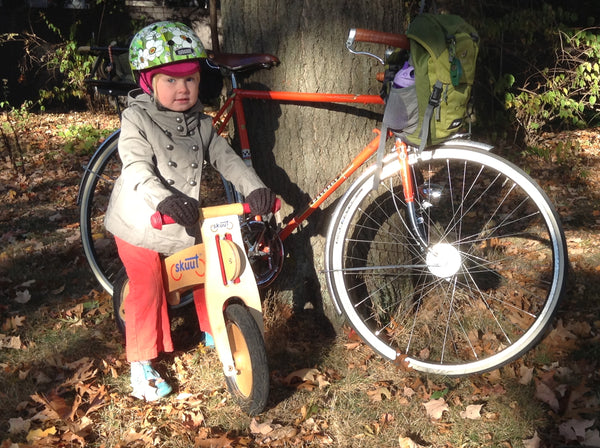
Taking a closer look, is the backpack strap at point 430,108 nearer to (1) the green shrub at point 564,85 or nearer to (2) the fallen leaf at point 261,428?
(2) the fallen leaf at point 261,428

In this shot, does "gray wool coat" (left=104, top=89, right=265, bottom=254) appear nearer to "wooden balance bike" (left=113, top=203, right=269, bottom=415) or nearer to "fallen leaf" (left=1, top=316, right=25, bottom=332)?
"wooden balance bike" (left=113, top=203, right=269, bottom=415)

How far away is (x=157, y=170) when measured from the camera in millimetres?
2834

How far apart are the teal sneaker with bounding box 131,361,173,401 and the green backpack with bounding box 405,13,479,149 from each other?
185cm

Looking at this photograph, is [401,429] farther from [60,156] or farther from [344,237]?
[60,156]

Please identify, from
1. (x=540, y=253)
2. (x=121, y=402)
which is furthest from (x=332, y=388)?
(x=540, y=253)

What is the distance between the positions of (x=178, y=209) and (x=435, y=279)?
1783mm

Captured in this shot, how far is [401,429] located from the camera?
2756 millimetres

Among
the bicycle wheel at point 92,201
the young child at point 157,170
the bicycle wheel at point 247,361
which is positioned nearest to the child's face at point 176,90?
the young child at point 157,170

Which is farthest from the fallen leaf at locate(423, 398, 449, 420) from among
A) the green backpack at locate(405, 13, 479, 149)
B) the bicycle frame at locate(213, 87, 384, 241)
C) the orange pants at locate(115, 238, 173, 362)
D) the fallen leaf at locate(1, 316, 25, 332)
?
the fallen leaf at locate(1, 316, 25, 332)

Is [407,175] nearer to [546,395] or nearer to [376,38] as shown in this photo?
[376,38]

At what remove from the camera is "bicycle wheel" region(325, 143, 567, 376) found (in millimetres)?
2840

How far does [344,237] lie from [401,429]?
3.26ft

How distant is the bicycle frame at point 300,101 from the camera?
3049 millimetres

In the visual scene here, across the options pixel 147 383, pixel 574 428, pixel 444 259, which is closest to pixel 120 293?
pixel 147 383
